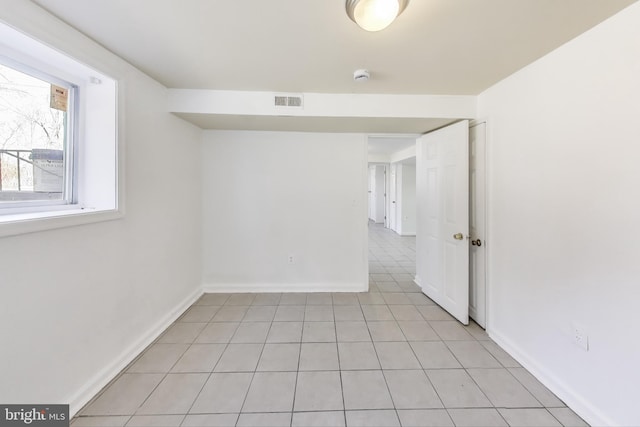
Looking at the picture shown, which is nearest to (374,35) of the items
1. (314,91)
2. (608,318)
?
(314,91)

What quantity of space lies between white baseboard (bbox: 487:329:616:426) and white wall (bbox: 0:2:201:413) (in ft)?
9.96

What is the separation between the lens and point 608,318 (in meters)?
1.34

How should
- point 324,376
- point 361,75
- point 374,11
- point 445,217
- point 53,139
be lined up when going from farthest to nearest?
1. point 445,217
2. point 361,75
3. point 324,376
4. point 53,139
5. point 374,11

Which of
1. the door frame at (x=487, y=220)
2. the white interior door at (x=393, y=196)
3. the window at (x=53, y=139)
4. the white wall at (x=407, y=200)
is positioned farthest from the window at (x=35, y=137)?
the white interior door at (x=393, y=196)

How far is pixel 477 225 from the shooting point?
2.45m

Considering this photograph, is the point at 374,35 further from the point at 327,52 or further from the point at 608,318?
the point at 608,318

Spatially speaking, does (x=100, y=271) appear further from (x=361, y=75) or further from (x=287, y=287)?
(x=361, y=75)

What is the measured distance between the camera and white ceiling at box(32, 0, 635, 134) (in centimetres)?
132

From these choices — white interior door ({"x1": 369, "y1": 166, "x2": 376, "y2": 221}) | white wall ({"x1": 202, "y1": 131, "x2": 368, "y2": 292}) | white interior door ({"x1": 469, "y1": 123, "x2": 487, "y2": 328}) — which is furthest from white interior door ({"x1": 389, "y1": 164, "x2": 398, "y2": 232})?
white interior door ({"x1": 469, "y1": 123, "x2": 487, "y2": 328})

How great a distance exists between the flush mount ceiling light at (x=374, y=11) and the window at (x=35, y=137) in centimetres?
186

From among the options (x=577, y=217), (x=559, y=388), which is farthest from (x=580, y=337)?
(x=577, y=217)

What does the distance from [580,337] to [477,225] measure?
3.77 feet

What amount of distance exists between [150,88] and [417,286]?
3795mm

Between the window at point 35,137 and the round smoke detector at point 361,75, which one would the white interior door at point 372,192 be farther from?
the window at point 35,137
